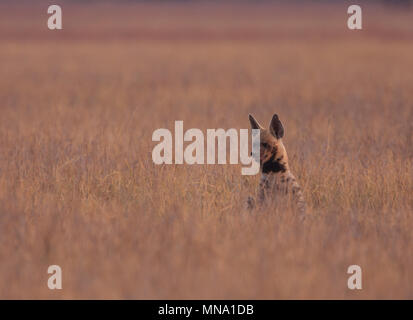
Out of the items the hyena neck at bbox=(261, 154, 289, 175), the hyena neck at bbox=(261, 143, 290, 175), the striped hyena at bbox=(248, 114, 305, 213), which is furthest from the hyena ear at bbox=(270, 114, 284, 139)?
the hyena neck at bbox=(261, 154, 289, 175)

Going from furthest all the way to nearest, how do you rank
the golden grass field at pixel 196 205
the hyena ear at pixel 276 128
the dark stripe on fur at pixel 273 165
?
the dark stripe on fur at pixel 273 165 → the hyena ear at pixel 276 128 → the golden grass field at pixel 196 205

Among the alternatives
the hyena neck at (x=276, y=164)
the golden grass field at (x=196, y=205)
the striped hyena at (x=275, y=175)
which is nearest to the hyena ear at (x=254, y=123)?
the striped hyena at (x=275, y=175)

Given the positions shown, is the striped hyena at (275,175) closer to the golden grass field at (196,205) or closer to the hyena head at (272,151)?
the hyena head at (272,151)

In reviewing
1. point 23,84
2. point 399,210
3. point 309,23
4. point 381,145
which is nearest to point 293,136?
point 381,145

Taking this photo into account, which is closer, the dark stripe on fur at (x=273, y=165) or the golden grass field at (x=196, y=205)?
the golden grass field at (x=196, y=205)

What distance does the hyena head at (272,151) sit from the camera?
5852mm

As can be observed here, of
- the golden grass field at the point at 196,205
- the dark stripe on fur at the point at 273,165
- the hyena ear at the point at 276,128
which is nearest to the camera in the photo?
the golden grass field at the point at 196,205

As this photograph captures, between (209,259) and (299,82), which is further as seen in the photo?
(299,82)

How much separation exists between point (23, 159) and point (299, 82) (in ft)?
40.5

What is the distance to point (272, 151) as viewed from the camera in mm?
→ 5883

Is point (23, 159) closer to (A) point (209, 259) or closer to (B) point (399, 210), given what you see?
(A) point (209, 259)

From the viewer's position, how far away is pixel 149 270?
4.64m

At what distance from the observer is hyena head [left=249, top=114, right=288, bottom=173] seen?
5.85 m

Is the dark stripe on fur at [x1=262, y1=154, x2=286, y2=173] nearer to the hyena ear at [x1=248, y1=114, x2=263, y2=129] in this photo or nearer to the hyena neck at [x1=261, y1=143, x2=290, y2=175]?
the hyena neck at [x1=261, y1=143, x2=290, y2=175]
